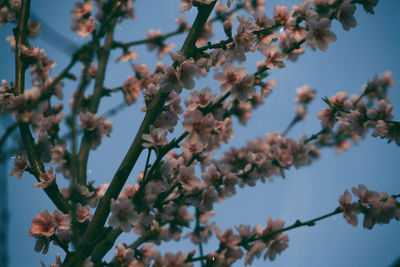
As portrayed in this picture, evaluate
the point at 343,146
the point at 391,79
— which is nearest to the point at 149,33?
the point at 391,79

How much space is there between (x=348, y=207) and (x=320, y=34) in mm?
1359

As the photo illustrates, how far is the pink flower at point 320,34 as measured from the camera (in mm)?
1865

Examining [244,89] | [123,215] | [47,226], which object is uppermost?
[244,89]

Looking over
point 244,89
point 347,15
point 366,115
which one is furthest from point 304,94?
point 244,89

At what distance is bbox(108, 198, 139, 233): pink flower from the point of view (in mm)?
1589

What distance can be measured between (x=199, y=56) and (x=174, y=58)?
25 centimetres

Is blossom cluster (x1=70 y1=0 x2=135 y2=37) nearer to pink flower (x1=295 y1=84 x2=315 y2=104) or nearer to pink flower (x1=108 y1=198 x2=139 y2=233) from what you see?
pink flower (x1=108 y1=198 x2=139 y2=233)

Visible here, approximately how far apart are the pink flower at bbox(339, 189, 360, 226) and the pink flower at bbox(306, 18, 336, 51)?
1156 mm

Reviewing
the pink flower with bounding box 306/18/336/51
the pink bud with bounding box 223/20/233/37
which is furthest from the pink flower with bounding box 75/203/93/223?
the pink flower with bounding box 306/18/336/51

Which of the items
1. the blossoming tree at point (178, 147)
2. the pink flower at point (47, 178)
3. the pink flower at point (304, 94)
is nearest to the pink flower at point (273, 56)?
the blossoming tree at point (178, 147)

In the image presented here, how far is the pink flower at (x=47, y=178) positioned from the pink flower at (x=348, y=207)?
2240 mm

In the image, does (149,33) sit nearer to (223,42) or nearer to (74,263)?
(223,42)

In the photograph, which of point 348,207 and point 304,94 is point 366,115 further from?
point 304,94

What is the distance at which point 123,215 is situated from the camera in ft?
5.36
